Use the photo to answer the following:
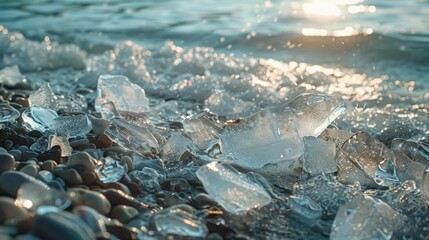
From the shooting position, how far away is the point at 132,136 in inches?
96.0

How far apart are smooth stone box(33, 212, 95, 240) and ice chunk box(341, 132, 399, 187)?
1.22m

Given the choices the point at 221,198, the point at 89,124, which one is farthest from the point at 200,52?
the point at 221,198

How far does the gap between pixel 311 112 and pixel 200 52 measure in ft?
10.2

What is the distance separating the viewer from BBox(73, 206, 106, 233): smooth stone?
149 cm

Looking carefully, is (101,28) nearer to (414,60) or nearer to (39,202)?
(414,60)

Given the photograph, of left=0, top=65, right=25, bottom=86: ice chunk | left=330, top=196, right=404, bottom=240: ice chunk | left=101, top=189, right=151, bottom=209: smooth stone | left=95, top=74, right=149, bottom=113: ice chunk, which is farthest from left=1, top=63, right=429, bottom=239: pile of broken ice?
left=0, top=65, right=25, bottom=86: ice chunk

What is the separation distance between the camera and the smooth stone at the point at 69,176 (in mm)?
1848

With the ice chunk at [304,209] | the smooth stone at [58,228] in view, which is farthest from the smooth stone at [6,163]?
the ice chunk at [304,209]

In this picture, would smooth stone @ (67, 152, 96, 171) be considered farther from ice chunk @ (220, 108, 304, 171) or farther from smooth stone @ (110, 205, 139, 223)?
ice chunk @ (220, 108, 304, 171)

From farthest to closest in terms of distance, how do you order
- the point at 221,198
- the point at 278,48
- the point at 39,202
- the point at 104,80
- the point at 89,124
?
the point at 278,48 < the point at 104,80 < the point at 89,124 < the point at 221,198 < the point at 39,202

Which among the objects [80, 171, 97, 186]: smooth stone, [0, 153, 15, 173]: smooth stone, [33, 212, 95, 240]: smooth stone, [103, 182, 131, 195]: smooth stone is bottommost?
[103, 182, 131, 195]: smooth stone

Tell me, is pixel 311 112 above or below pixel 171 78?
above

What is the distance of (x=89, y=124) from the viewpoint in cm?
252

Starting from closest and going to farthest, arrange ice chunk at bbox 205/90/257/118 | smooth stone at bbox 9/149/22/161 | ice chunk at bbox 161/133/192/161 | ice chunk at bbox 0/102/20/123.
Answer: smooth stone at bbox 9/149/22/161 → ice chunk at bbox 161/133/192/161 → ice chunk at bbox 0/102/20/123 → ice chunk at bbox 205/90/257/118
